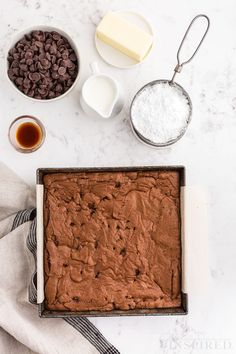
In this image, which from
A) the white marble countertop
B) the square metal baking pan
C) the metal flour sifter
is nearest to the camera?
the square metal baking pan

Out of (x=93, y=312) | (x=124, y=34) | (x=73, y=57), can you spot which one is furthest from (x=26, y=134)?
(x=93, y=312)

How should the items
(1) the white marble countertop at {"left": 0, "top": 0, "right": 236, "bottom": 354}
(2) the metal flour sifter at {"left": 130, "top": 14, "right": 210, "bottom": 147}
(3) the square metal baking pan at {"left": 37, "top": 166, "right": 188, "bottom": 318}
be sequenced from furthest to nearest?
1. (1) the white marble countertop at {"left": 0, "top": 0, "right": 236, "bottom": 354}
2. (2) the metal flour sifter at {"left": 130, "top": 14, "right": 210, "bottom": 147}
3. (3) the square metal baking pan at {"left": 37, "top": 166, "right": 188, "bottom": 318}

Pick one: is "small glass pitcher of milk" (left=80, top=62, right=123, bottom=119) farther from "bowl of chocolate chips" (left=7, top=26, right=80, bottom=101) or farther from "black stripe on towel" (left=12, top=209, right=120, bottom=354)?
"black stripe on towel" (left=12, top=209, right=120, bottom=354)

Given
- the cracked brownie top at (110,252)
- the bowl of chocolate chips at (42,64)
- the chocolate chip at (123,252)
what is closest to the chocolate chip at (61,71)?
the bowl of chocolate chips at (42,64)

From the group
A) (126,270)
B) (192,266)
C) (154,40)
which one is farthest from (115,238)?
(154,40)

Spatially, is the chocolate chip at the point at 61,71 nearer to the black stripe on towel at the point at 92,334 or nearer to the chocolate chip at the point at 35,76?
the chocolate chip at the point at 35,76

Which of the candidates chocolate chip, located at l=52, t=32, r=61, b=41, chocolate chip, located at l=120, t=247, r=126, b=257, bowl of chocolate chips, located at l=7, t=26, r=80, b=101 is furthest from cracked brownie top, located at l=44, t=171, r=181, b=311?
chocolate chip, located at l=52, t=32, r=61, b=41

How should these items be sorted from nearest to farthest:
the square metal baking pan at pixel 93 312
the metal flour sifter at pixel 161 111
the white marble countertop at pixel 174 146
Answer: the square metal baking pan at pixel 93 312 → the metal flour sifter at pixel 161 111 → the white marble countertop at pixel 174 146

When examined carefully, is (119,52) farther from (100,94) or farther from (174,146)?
(174,146)
